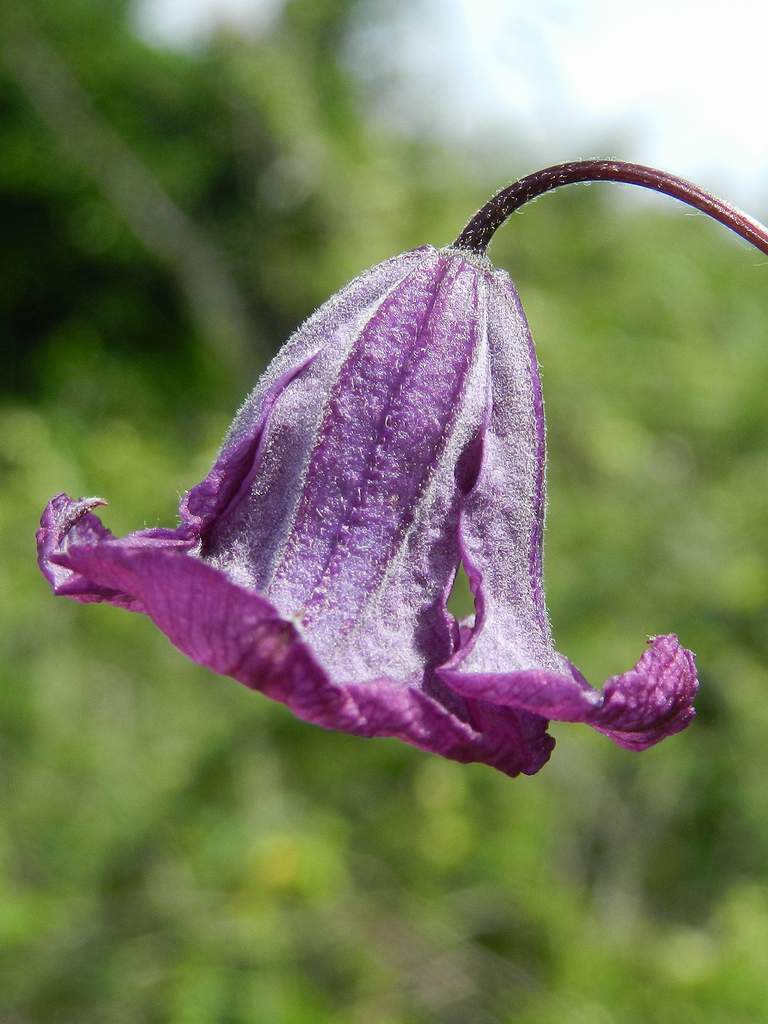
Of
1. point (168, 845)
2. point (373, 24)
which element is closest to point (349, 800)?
point (168, 845)

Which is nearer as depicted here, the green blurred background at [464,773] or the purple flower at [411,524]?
the purple flower at [411,524]

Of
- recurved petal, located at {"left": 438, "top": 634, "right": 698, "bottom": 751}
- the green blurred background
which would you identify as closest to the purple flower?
recurved petal, located at {"left": 438, "top": 634, "right": 698, "bottom": 751}

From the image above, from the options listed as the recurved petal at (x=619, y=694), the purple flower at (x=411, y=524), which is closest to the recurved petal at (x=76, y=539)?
the purple flower at (x=411, y=524)

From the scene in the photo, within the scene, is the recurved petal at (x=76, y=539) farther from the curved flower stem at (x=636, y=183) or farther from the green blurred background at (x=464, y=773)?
the green blurred background at (x=464, y=773)

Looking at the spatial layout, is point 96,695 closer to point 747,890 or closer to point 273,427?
point 747,890

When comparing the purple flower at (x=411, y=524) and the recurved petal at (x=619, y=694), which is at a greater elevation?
the purple flower at (x=411, y=524)

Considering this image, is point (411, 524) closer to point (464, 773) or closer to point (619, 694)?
point (619, 694)

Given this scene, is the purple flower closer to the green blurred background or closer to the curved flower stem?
the curved flower stem

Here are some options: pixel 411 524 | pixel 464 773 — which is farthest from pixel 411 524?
pixel 464 773
